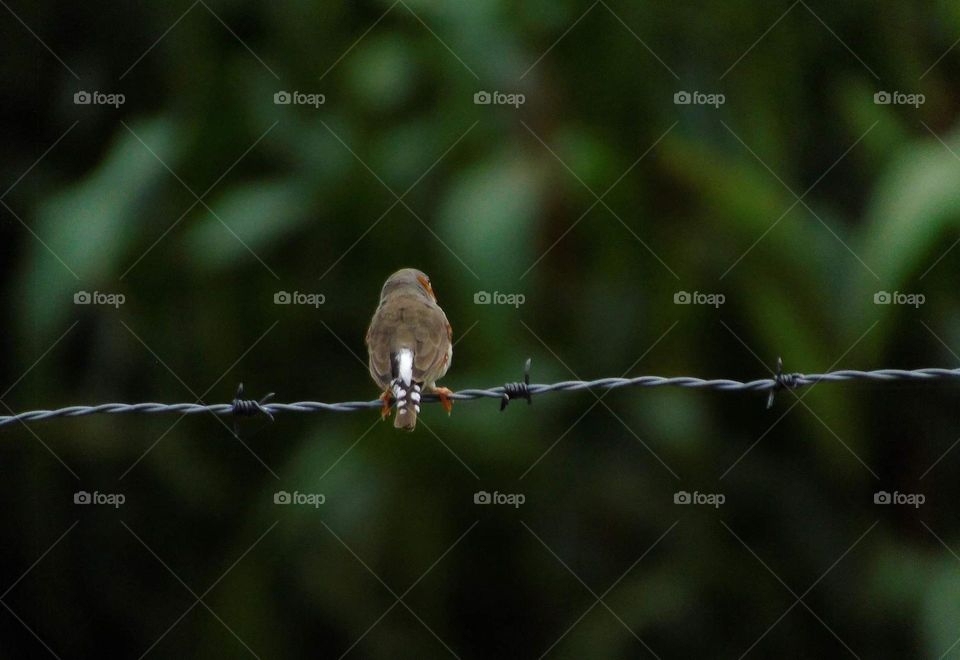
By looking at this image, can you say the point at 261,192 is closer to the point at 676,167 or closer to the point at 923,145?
the point at 676,167

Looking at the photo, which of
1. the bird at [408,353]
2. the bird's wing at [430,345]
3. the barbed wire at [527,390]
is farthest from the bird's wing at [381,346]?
the barbed wire at [527,390]

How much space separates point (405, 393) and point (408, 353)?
0.21 m

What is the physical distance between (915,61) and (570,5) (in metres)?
1.96

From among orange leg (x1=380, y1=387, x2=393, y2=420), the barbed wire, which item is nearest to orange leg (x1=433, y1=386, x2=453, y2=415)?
orange leg (x1=380, y1=387, x2=393, y2=420)

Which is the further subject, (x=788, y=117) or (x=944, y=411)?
(x=788, y=117)

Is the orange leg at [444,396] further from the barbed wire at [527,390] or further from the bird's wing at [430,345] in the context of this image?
the barbed wire at [527,390]

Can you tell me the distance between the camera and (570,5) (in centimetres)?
690

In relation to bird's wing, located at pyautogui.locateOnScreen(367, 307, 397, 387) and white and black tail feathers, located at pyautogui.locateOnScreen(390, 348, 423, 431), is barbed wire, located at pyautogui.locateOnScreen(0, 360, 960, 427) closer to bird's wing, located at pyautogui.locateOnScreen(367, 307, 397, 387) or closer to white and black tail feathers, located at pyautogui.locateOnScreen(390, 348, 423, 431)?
white and black tail feathers, located at pyautogui.locateOnScreen(390, 348, 423, 431)

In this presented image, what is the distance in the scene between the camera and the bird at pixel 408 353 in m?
4.44

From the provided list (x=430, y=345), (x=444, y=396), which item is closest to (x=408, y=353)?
(x=430, y=345)

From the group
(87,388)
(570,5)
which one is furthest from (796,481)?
(87,388)

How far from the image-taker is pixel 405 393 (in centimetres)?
443

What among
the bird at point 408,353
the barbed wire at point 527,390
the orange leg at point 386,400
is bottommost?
the barbed wire at point 527,390

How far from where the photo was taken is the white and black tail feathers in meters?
4.39
